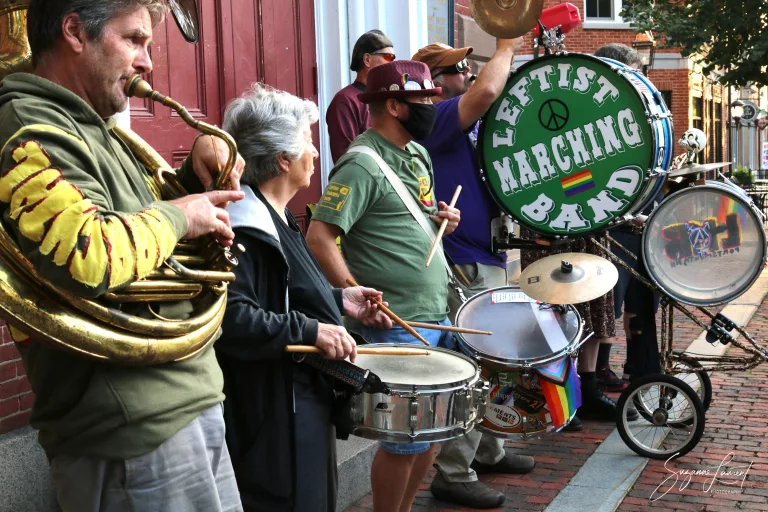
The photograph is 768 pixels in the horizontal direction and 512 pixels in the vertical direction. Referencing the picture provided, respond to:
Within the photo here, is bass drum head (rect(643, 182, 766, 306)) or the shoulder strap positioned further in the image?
bass drum head (rect(643, 182, 766, 306))

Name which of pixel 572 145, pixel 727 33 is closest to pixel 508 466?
pixel 572 145

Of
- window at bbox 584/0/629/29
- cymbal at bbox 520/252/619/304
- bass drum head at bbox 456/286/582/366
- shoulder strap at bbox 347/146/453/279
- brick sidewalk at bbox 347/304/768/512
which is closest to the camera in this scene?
shoulder strap at bbox 347/146/453/279

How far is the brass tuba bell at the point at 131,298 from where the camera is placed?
1.87 metres

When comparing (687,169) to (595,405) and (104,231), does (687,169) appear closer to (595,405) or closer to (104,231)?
(595,405)

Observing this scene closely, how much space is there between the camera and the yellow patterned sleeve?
182cm

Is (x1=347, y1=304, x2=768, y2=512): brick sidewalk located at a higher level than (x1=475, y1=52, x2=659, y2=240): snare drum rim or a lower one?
lower

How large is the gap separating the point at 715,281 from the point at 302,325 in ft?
9.51

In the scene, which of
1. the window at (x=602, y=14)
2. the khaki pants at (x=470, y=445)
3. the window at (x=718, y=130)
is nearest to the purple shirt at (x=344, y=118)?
the khaki pants at (x=470, y=445)

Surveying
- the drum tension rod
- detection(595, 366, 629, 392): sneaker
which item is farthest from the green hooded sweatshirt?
detection(595, 366, 629, 392): sneaker

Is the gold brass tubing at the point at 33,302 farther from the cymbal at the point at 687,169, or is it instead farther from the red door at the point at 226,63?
the cymbal at the point at 687,169

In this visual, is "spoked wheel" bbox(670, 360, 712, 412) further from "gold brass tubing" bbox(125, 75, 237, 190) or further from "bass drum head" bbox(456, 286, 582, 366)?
"gold brass tubing" bbox(125, 75, 237, 190)

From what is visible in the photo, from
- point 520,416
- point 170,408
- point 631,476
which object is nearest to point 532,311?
point 520,416

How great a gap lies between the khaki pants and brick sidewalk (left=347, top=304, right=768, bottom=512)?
0.13m
